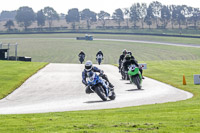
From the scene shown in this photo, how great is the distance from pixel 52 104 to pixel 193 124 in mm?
9018

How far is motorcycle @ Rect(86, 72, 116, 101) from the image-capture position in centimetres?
1758

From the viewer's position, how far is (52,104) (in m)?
18.0

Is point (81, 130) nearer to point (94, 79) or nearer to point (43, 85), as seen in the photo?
point (94, 79)

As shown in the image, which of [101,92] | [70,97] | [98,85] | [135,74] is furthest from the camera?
[135,74]

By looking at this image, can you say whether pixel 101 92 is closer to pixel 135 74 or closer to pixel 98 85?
pixel 98 85

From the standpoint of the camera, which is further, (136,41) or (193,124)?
(136,41)

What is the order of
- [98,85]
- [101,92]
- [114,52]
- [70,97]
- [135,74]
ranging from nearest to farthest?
[98,85], [101,92], [70,97], [135,74], [114,52]

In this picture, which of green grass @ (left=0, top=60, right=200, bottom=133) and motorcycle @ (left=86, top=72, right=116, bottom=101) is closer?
green grass @ (left=0, top=60, right=200, bottom=133)

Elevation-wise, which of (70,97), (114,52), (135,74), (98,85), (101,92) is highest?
(98,85)

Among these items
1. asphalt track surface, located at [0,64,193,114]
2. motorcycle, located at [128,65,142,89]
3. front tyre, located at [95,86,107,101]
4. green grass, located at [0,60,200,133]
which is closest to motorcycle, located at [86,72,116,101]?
front tyre, located at [95,86,107,101]

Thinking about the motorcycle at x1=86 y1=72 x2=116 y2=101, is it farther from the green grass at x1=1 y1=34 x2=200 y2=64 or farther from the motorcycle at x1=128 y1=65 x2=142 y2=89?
the green grass at x1=1 y1=34 x2=200 y2=64

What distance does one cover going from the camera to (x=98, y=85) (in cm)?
1780

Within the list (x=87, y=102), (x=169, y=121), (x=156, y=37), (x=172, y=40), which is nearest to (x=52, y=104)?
(x=87, y=102)

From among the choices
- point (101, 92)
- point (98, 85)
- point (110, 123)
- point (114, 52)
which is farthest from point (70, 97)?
point (114, 52)
